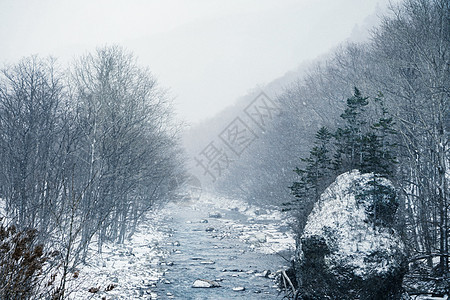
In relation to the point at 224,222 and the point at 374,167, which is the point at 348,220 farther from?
the point at 224,222

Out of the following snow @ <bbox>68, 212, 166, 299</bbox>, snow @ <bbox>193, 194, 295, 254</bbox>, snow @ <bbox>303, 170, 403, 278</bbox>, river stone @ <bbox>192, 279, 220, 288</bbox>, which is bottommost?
A: snow @ <bbox>193, 194, 295, 254</bbox>

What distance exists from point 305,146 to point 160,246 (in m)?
15.8

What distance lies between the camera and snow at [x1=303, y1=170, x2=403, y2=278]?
886 centimetres

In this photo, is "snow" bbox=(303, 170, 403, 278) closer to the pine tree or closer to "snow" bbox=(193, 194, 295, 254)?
the pine tree

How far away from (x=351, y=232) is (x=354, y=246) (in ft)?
1.53

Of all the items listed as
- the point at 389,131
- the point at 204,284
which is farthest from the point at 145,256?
the point at 389,131

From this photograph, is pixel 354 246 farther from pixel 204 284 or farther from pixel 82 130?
pixel 82 130

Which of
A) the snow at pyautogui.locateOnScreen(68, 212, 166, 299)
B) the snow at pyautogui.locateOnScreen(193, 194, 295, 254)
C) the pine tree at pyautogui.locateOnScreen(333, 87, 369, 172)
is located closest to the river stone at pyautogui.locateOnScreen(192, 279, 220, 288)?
the snow at pyautogui.locateOnScreen(68, 212, 166, 299)

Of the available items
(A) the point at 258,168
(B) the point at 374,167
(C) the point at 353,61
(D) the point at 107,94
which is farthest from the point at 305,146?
(D) the point at 107,94

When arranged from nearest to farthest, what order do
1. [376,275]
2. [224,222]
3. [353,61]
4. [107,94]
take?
[376,275] → [107,94] → [353,61] → [224,222]

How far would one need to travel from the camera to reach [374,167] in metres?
10.6

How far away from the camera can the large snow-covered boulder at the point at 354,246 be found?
8.68m

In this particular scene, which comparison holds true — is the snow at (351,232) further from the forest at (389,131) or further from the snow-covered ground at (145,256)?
the snow-covered ground at (145,256)

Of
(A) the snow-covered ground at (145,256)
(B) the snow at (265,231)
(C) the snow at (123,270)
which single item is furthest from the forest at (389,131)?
(C) the snow at (123,270)
